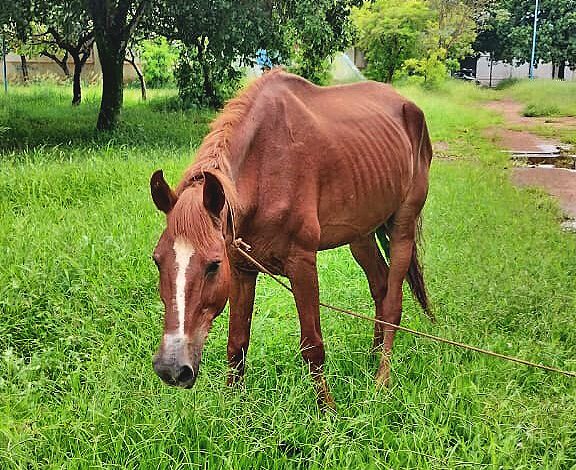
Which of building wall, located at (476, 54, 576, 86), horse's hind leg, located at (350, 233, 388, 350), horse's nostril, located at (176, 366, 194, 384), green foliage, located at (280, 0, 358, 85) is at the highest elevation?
green foliage, located at (280, 0, 358, 85)

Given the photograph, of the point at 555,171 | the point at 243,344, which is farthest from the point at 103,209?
the point at 555,171

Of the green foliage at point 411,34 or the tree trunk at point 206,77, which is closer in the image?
the tree trunk at point 206,77

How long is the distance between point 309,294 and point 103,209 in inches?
132

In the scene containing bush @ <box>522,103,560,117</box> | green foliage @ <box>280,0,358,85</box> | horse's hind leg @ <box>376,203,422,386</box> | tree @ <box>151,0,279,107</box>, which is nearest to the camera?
horse's hind leg @ <box>376,203,422,386</box>

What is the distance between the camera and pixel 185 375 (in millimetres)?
2486

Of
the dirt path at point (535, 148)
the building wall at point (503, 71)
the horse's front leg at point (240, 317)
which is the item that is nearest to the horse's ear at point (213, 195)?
the horse's front leg at point (240, 317)

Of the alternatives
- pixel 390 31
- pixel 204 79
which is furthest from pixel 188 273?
pixel 390 31

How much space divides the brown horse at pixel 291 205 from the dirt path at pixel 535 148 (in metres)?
4.39

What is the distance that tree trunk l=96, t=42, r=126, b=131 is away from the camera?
38.4 ft

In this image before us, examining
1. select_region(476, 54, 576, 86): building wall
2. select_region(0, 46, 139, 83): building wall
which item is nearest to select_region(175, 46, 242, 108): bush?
select_region(0, 46, 139, 83): building wall

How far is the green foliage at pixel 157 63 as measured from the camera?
76.2 feet

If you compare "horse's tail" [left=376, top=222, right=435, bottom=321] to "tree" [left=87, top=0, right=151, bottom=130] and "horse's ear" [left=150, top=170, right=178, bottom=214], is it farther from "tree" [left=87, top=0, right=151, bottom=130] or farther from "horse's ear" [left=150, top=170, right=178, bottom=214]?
"tree" [left=87, top=0, right=151, bottom=130]

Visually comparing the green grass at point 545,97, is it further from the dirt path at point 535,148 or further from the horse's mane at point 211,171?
the horse's mane at point 211,171

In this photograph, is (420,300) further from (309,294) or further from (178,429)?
(178,429)
